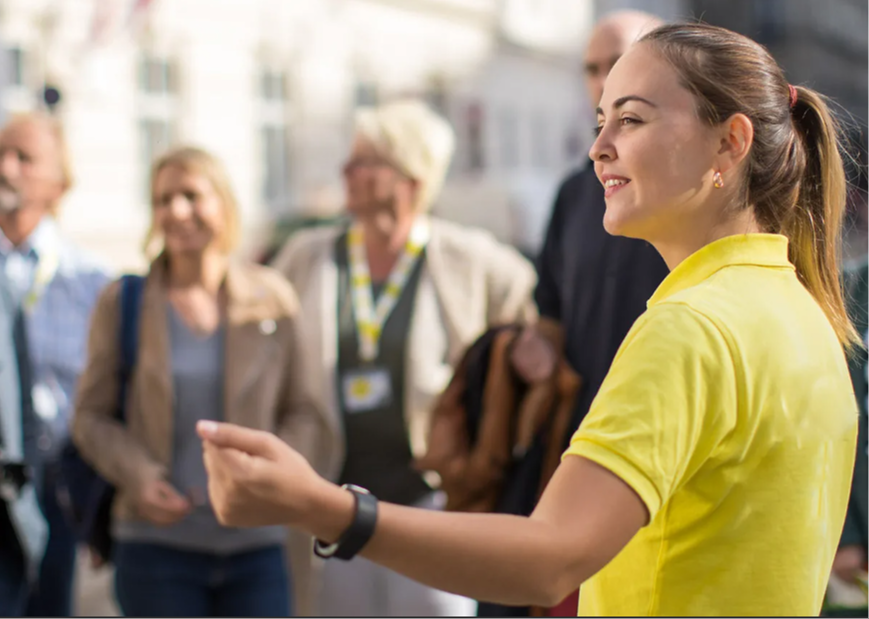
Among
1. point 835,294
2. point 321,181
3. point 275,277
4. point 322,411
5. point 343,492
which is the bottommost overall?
point 321,181

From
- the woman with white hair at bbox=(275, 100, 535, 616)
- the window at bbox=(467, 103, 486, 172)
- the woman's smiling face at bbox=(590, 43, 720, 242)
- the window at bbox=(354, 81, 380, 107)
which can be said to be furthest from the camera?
the window at bbox=(467, 103, 486, 172)

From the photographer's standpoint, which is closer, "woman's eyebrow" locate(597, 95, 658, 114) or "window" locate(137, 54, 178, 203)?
"woman's eyebrow" locate(597, 95, 658, 114)

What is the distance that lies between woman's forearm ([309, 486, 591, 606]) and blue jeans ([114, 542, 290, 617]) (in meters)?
2.16

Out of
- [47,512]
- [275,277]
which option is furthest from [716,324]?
[47,512]

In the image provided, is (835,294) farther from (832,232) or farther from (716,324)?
(716,324)

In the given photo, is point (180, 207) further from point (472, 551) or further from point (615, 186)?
point (472, 551)

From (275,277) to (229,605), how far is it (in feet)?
3.39

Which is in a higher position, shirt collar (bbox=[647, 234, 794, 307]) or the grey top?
shirt collar (bbox=[647, 234, 794, 307])

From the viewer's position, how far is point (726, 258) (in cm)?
127

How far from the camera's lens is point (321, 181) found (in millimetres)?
17516

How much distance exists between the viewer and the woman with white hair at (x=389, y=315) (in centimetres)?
347

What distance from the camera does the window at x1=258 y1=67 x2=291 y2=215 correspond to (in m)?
16.8

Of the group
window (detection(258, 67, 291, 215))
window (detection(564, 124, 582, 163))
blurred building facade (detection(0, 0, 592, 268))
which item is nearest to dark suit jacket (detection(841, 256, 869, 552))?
blurred building facade (detection(0, 0, 592, 268))

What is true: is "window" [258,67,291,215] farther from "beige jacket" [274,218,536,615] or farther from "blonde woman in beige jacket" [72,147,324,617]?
"blonde woman in beige jacket" [72,147,324,617]
